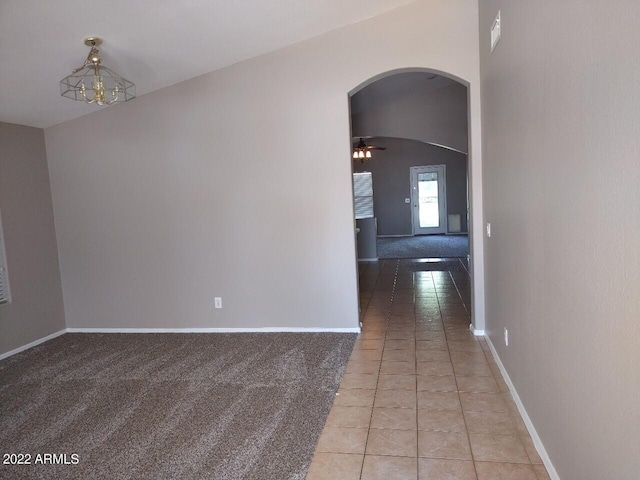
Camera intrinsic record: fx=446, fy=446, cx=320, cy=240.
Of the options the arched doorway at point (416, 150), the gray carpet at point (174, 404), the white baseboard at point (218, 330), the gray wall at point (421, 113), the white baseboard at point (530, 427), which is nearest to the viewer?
the white baseboard at point (530, 427)

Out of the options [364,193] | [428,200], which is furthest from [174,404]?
[428,200]

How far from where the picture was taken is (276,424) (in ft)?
8.75

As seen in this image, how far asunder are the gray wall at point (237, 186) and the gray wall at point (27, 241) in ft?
0.45

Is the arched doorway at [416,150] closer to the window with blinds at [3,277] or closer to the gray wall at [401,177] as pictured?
the gray wall at [401,177]

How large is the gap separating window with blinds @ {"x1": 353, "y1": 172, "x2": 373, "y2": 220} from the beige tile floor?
25.4ft

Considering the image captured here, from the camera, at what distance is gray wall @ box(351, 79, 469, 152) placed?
21.5 feet

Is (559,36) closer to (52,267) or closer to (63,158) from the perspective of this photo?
(63,158)

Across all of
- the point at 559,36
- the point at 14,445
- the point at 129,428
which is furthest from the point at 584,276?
the point at 14,445

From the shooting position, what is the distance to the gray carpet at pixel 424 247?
362 inches

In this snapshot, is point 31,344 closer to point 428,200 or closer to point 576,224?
point 576,224

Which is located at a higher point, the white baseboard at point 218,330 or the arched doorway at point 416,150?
the arched doorway at point 416,150

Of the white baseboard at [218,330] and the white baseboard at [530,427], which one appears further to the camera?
the white baseboard at [218,330]

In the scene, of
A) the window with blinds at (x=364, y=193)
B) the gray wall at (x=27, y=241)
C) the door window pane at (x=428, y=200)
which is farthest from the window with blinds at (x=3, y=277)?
the door window pane at (x=428, y=200)

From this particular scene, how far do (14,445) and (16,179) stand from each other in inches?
110
